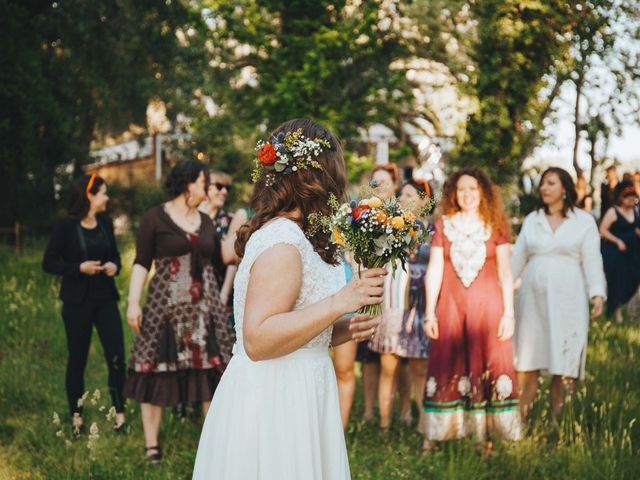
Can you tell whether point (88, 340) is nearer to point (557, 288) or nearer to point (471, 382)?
point (471, 382)

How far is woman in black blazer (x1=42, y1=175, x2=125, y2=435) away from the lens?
6.42 meters

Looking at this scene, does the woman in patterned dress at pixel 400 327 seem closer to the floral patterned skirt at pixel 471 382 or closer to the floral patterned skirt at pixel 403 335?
the floral patterned skirt at pixel 403 335

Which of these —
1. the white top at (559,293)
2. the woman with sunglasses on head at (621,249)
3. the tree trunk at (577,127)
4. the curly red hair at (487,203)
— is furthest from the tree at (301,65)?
the curly red hair at (487,203)

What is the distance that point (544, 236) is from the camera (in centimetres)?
654

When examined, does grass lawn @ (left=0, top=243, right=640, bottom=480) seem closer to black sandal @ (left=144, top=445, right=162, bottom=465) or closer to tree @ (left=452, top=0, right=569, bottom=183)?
black sandal @ (left=144, top=445, right=162, bottom=465)

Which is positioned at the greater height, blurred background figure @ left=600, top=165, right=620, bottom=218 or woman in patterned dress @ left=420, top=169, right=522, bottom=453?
blurred background figure @ left=600, top=165, right=620, bottom=218

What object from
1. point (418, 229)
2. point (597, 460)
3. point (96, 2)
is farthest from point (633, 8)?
point (418, 229)

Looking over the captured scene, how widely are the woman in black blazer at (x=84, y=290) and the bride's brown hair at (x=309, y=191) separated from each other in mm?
3857

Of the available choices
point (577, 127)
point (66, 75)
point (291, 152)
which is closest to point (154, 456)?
point (291, 152)

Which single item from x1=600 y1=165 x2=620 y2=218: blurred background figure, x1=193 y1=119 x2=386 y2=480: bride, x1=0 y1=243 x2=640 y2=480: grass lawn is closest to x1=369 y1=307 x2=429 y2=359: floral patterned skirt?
x1=0 y1=243 x2=640 y2=480: grass lawn

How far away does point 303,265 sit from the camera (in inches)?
107

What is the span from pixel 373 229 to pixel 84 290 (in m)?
4.31

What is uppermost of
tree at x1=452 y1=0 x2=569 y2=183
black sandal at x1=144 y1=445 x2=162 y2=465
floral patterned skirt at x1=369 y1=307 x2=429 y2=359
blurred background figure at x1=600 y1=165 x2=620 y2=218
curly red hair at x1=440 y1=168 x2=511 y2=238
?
tree at x1=452 y1=0 x2=569 y2=183

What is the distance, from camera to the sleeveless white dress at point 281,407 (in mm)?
2744
